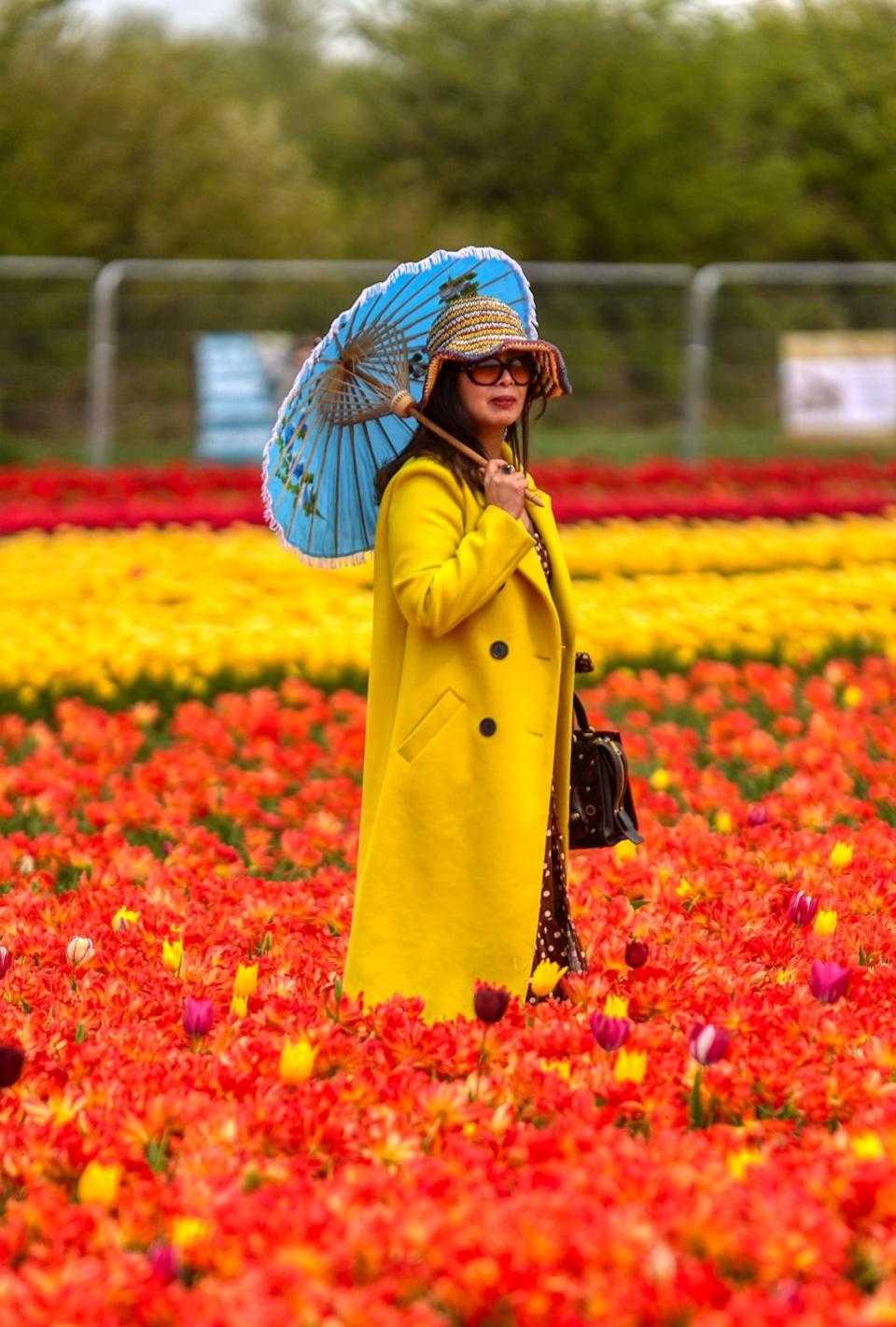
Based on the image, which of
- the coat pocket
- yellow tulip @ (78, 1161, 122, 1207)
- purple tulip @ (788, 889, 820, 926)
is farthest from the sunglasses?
yellow tulip @ (78, 1161, 122, 1207)

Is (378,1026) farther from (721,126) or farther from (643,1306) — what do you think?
(721,126)

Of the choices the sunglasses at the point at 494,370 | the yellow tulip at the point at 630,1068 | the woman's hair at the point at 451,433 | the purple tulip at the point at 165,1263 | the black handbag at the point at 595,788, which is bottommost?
the purple tulip at the point at 165,1263

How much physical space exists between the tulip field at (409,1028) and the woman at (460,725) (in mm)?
155

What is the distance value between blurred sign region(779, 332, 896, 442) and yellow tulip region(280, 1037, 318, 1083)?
15.1 m

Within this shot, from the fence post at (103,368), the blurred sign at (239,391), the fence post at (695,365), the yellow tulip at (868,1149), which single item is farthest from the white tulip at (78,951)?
the fence post at (695,365)

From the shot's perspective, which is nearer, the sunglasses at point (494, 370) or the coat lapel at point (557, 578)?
the sunglasses at point (494, 370)

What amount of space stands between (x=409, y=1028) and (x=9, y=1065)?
2.10 ft

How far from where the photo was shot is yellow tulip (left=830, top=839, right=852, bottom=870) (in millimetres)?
4457

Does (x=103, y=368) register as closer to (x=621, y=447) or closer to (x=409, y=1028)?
(x=621, y=447)

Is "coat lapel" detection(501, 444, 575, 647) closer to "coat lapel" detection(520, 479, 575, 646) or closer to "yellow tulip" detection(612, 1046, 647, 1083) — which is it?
"coat lapel" detection(520, 479, 575, 646)

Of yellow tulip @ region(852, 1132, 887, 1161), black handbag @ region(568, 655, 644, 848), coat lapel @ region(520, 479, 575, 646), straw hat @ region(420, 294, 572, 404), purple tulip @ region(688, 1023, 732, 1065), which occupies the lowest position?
yellow tulip @ region(852, 1132, 887, 1161)

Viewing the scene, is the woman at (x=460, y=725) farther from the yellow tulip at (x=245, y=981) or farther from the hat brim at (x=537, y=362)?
the yellow tulip at (x=245, y=981)

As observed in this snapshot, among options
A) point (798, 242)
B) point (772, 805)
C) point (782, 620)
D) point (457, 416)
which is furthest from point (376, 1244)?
point (798, 242)

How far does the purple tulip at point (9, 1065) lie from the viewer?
278 centimetres
